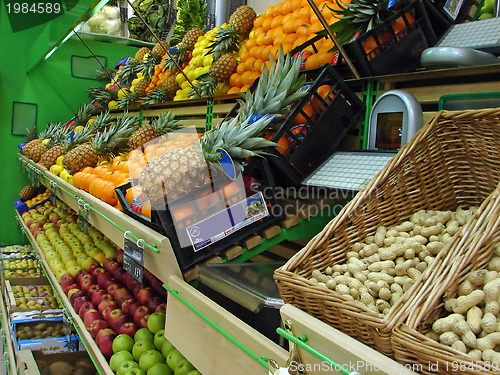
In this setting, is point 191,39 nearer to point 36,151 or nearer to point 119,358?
point 36,151

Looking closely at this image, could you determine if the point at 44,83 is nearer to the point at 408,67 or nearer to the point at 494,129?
the point at 408,67

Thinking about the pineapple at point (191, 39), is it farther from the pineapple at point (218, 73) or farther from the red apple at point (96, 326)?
the red apple at point (96, 326)

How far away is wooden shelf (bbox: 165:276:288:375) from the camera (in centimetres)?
91

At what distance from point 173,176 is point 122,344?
843 mm

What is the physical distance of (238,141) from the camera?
1.43 m

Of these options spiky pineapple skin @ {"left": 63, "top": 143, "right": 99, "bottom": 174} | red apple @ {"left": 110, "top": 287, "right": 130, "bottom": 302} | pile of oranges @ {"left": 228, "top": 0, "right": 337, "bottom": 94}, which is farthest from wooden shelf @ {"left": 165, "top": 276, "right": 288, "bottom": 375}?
spiky pineapple skin @ {"left": 63, "top": 143, "right": 99, "bottom": 174}

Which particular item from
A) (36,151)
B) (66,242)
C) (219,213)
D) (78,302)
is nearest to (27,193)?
(36,151)

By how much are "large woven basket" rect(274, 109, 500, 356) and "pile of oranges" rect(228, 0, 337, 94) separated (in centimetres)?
100

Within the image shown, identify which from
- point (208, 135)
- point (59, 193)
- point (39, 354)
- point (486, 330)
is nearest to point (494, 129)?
point (486, 330)

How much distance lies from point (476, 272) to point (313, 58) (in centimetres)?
137

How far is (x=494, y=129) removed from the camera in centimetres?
100

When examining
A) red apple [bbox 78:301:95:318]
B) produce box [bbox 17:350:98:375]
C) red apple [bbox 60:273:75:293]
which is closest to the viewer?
produce box [bbox 17:350:98:375]

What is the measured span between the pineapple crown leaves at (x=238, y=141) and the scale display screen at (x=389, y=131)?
1.22 feet

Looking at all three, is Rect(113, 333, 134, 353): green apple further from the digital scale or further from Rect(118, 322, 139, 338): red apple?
the digital scale
